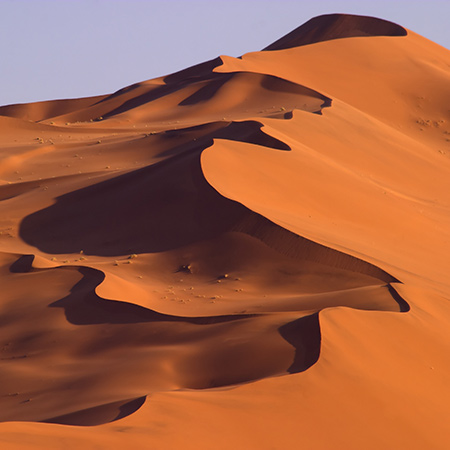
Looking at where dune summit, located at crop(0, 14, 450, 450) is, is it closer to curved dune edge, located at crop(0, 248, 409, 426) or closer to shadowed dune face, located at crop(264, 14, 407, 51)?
curved dune edge, located at crop(0, 248, 409, 426)

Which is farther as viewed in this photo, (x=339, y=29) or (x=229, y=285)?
(x=339, y=29)

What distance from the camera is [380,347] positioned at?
9180 mm

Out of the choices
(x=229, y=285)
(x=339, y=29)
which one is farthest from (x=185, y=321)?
(x=339, y=29)

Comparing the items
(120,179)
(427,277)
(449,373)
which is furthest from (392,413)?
(120,179)

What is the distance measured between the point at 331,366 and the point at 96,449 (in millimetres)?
3118

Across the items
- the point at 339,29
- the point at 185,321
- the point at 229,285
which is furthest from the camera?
the point at 339,29

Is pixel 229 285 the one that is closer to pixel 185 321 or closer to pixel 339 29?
pixel 185 321

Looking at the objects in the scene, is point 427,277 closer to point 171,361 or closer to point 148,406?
point 171,361

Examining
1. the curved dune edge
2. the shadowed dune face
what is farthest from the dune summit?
the shadowed dune face

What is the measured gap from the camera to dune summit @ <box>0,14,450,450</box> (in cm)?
748

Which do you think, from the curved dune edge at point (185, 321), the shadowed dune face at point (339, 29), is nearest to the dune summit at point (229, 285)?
the curved dune edge at point (185, 321)

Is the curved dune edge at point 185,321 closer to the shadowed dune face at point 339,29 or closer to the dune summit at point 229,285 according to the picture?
the dune summit at point 229,285

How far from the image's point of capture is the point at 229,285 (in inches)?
509

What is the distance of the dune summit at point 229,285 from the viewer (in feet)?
24.5
